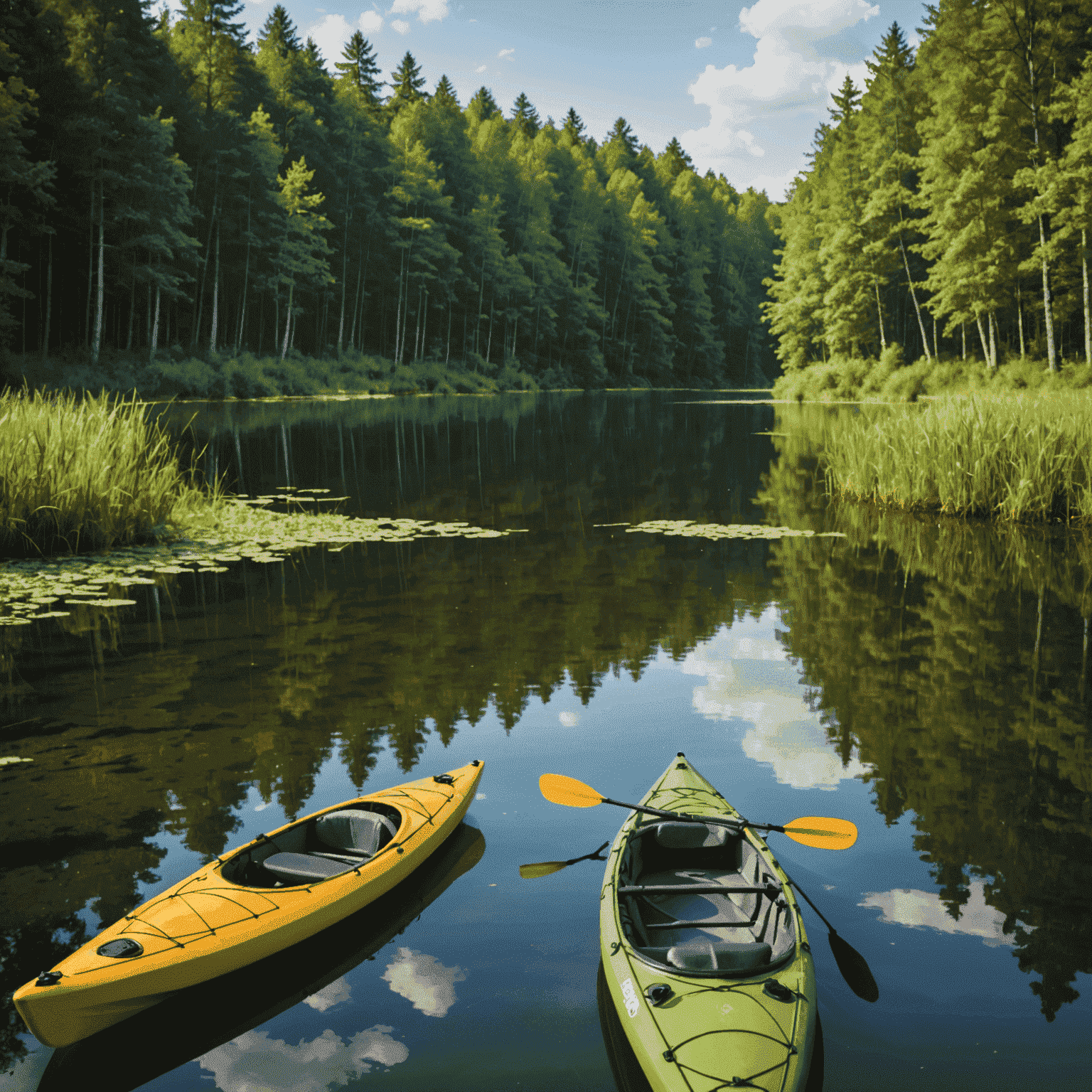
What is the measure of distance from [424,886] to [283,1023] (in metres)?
1.10

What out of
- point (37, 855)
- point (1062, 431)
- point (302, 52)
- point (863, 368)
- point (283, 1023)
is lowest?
point (283, 1023)

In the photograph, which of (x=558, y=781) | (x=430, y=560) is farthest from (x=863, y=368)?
(x=558, y=781)

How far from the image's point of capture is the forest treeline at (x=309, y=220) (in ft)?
122

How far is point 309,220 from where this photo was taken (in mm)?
49719

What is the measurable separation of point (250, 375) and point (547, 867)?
1660 inches

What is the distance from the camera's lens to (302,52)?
5509 centimetres

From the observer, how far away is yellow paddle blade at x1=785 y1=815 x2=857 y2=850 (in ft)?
14.8

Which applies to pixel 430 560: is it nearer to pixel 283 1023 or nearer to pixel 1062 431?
pixel 283 1023

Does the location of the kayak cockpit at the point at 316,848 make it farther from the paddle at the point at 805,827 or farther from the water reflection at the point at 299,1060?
the paddle at the point at 805,827

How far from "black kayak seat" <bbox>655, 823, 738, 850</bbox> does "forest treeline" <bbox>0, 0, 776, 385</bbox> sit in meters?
32.6

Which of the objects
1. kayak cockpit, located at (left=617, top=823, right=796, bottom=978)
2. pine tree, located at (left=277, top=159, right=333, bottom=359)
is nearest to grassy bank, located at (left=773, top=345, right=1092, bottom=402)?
pine tree, located at (left=277, top=159, right=333, bottom=359)

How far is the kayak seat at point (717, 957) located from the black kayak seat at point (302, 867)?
1573 millimetres

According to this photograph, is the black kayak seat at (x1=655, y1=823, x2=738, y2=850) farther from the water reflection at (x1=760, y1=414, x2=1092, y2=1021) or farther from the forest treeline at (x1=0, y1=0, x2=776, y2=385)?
the forest treeline at (x1=0, y1=0, x2=776, y2=385)

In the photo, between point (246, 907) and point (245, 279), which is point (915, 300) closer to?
point (245, 279)
